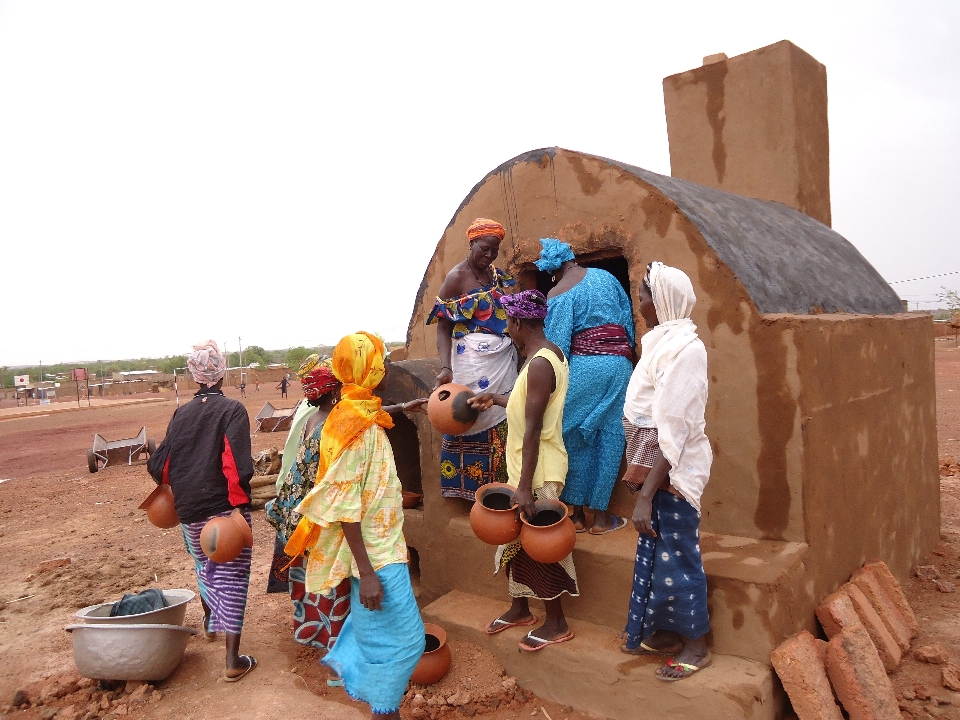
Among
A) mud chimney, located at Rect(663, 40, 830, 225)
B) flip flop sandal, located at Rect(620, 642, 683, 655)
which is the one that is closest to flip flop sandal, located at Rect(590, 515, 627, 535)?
flip flop sandal, located at Rect(620, 642, 683, 655)

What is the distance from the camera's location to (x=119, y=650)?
3617mm

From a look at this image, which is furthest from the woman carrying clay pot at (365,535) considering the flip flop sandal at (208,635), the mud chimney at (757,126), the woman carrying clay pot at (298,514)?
the mud chimney at (757,126)

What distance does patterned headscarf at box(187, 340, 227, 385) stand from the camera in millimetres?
3818

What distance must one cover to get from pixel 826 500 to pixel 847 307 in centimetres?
148

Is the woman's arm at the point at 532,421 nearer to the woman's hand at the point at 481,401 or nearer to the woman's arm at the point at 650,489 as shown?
the woman's hand at the point at 481,401

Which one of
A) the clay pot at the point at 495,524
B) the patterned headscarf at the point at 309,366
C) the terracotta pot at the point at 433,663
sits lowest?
the terracotta pot at the point at 433,663

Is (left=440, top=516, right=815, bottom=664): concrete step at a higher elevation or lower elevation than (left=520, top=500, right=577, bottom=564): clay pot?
lower

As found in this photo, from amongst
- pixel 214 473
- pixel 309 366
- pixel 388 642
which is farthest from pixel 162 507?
pixel 388 642

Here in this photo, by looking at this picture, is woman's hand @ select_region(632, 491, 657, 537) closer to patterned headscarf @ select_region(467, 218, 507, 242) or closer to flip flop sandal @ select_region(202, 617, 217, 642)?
patterned headscarf @ select_region(467, 218, 507, 242)

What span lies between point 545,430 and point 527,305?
63 centimetres

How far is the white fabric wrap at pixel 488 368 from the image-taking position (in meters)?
4.14

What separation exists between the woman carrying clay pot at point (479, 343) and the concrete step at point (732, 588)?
82 centimetres

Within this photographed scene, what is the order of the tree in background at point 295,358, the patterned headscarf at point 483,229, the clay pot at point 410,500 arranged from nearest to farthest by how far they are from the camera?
the patterned headscarf at point 483,229 < the clay pot at point 410,500 < the tree in background at point 295,358

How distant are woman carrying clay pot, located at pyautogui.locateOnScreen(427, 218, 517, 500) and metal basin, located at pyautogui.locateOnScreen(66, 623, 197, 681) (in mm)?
1941
